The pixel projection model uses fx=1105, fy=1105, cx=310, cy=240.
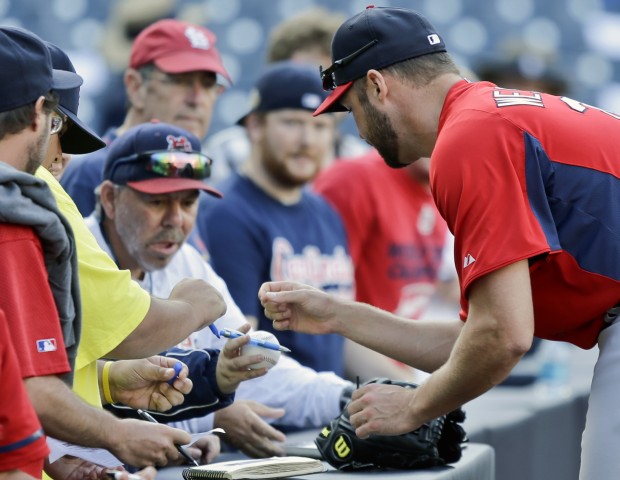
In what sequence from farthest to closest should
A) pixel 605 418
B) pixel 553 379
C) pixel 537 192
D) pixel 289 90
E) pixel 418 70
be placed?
pixel 553 379 < pixel 289 90 < pixel 418 70 < pixel 605 418 < pixel 537 192

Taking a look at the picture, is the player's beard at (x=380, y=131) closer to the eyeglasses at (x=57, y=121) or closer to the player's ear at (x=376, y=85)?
the player's ear at (x=376, y=85)

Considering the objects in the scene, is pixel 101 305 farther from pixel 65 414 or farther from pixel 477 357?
pixel 477 357

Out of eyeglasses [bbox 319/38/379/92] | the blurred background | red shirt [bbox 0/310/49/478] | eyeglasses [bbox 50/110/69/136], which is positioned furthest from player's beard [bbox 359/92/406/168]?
the blurred background

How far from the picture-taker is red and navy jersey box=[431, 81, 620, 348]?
276cm

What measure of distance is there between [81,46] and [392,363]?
5.82m

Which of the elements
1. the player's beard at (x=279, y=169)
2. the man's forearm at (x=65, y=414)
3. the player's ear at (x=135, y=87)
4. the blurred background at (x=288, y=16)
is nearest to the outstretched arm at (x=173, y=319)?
the man's forearm at (x=65, y=414)

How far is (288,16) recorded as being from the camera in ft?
34.1

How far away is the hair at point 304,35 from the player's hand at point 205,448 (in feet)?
10.00

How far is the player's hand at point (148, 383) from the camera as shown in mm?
2760

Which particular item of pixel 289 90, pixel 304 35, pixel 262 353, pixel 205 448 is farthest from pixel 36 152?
pixel 304 35

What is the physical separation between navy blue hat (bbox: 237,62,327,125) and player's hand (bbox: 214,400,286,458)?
73.3 inches

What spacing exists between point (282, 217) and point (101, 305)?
2.35 meters

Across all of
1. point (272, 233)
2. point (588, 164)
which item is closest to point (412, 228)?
point (272, 233)

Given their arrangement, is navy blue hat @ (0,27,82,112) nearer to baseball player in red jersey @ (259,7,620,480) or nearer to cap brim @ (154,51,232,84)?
baseball player in red jersey @ (259,7,620,480)
